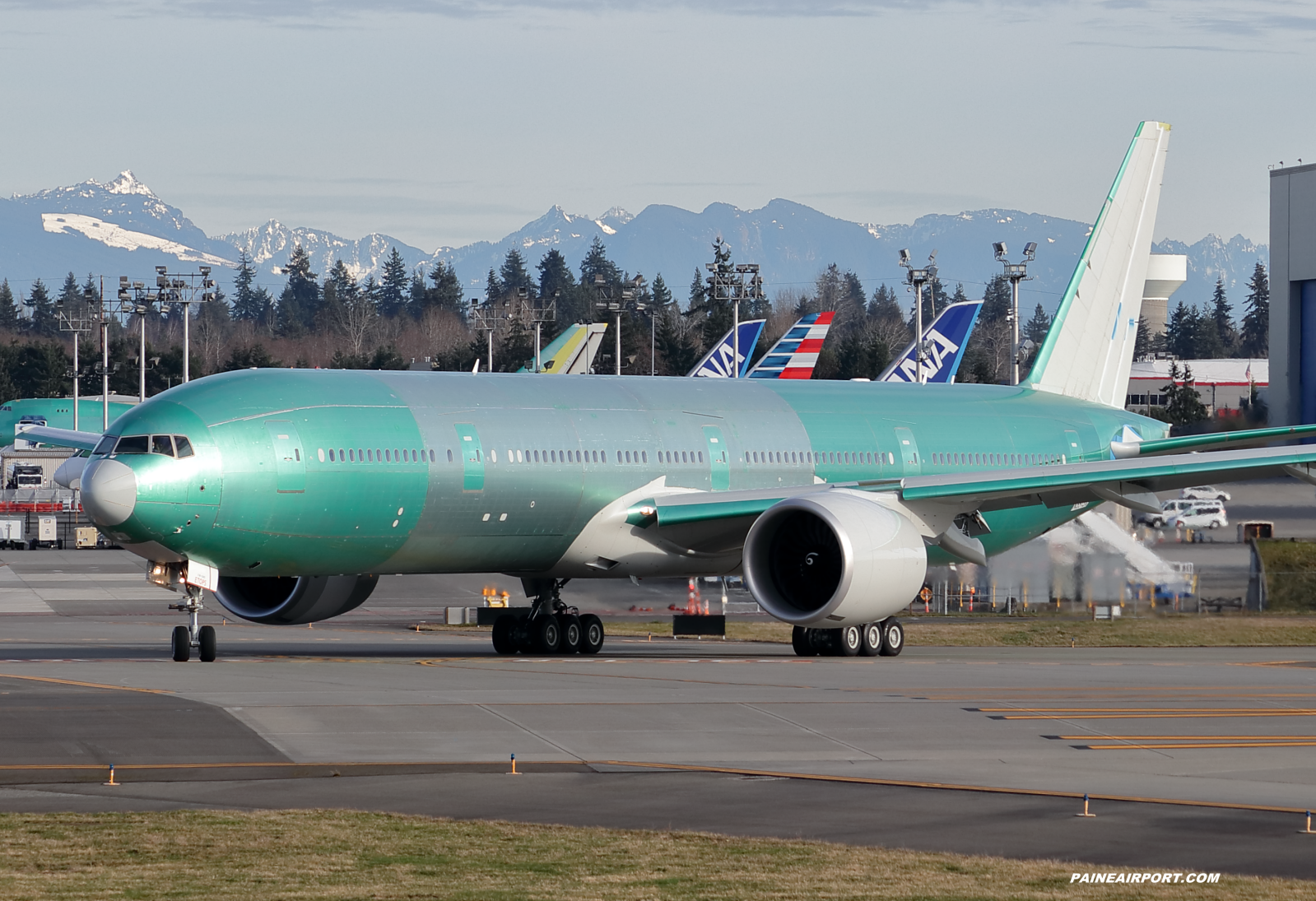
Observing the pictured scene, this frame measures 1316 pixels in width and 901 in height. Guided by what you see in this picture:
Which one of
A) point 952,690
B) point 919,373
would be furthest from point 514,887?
point 919,373

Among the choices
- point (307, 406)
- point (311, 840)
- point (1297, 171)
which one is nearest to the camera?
point (311, 840)

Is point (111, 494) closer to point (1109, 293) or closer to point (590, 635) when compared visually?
point (590, 635)

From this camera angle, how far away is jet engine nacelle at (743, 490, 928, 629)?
27.5 metres

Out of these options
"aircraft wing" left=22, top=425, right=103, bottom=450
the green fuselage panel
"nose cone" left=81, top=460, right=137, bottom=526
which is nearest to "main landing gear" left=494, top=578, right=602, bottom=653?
the green fuselage panel

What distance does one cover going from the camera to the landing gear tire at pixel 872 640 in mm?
31438

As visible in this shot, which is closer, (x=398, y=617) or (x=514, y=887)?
(x=514, y=887)

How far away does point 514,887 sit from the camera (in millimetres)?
11273

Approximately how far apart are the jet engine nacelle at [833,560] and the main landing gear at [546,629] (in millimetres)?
3768

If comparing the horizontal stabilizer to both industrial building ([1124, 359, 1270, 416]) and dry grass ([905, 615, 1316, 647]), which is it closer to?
dry grass ([905, 615, 1316, 647])

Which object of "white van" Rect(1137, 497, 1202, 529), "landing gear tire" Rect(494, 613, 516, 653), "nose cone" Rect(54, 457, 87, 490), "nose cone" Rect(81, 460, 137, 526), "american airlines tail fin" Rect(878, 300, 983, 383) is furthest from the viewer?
"american airlines tail fin" Rect(878, 300, 983, 383)

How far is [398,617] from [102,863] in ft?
118

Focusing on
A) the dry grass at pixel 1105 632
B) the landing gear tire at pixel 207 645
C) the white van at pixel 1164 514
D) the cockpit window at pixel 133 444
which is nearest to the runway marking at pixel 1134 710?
the landing gear tire at pixel 207 645

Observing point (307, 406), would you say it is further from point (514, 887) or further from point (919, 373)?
point (919, 373)

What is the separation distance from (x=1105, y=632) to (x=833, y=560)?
12.7 metres
